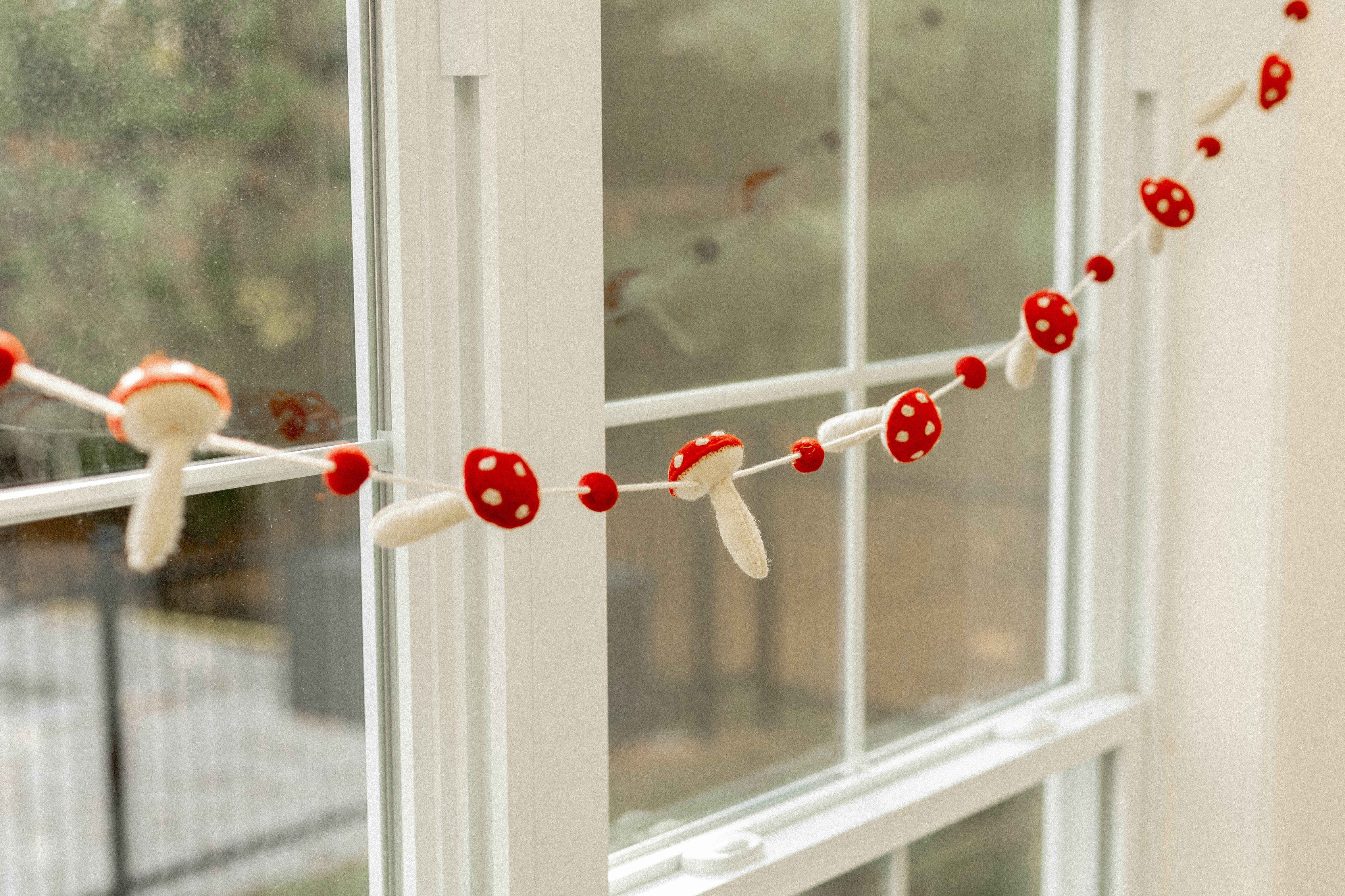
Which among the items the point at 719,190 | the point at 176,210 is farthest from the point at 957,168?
the point at 176,210

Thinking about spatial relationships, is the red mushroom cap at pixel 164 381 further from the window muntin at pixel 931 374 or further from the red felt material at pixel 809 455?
the window muntin at pixel 931 374

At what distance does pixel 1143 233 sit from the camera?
4.66 ft

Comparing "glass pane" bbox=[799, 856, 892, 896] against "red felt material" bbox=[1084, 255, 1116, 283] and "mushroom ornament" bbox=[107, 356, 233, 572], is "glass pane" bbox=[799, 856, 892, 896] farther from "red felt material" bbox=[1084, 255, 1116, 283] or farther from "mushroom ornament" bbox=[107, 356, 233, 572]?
"mushroom ornament" bbox=[107, 356, 233, 572]

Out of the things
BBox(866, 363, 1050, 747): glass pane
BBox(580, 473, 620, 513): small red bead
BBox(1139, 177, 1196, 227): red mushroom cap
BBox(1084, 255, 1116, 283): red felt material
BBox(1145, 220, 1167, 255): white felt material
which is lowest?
BBox(866, 363, 1050, 747): glass pane

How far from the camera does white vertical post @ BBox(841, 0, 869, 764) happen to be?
1.17 meters

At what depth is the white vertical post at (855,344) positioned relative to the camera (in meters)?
1.17

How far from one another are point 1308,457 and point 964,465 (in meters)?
0.40

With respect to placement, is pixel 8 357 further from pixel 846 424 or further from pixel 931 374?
pixel 931 374

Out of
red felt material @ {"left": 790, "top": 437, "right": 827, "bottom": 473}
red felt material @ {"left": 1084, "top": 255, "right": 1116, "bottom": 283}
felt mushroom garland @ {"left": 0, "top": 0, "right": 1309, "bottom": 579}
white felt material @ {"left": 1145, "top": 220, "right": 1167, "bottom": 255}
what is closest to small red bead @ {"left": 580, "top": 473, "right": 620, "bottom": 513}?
felt mushroom garland @ {"left": 0, "top": 0, "right": 1309, "bottom": 579}

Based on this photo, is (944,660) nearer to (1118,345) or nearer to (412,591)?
(1118,345)

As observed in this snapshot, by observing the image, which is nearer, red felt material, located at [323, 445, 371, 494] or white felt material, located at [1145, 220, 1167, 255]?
red felt material, located at [323, 445, 371, 494]

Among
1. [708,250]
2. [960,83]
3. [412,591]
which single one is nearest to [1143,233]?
[960,83]

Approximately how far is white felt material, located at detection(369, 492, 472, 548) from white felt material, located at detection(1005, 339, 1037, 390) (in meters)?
0.49

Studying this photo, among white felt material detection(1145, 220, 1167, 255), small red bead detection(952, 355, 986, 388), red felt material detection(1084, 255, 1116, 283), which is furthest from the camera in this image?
white felt material detection(1145, 220, 1167, 255)
